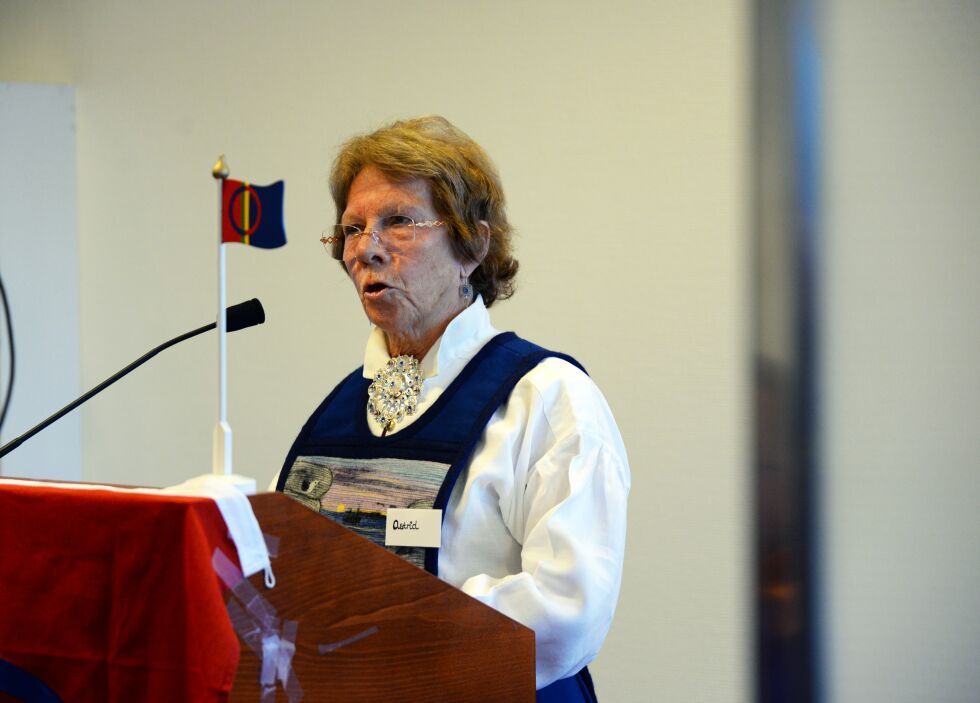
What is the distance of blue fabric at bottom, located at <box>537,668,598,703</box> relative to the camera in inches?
59.9

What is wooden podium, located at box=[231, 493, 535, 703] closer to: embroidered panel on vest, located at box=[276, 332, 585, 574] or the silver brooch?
embroidered panel on vest, located at box=[276, 332, 585, 574]

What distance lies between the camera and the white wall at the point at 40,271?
136 inches

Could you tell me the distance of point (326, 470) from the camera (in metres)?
1.73

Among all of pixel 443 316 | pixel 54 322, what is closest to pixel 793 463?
pixel 443 316

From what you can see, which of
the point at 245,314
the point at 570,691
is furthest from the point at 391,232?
the point at 570,691

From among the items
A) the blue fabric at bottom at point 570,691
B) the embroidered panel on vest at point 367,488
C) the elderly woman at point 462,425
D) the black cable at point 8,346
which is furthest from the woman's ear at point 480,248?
the black cable at point 8,346

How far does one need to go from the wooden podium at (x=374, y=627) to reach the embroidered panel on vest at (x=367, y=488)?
367 millimetres

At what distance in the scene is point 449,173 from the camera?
5.64 feet

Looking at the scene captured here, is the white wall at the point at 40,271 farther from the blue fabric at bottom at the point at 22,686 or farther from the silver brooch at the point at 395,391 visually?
the blue fabric at bottom at the point at 22,686

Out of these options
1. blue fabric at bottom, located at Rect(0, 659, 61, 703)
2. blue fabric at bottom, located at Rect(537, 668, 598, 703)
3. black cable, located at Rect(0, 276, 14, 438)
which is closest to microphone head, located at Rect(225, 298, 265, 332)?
blue fabric at bottom, located at Rect(0, 659, 61, 703)

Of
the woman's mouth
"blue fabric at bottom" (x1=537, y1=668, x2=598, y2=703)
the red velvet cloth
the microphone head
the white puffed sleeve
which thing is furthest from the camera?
the woman's mouth

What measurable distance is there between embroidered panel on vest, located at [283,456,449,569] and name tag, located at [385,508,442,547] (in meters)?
0.01

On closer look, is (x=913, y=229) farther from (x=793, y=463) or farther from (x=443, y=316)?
(x=443, y=316)

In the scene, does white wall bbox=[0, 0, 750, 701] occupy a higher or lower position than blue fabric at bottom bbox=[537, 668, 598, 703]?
higher
